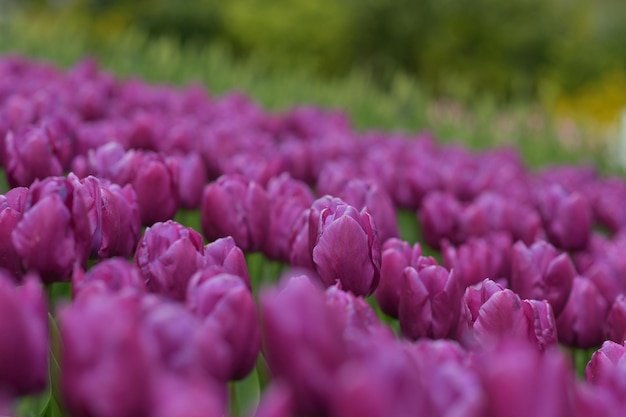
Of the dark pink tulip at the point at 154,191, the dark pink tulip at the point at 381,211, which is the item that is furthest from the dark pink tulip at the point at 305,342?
the dark pink tulip at the point at 381,211

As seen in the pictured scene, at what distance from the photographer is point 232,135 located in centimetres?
285

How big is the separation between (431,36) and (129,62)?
1053 cm

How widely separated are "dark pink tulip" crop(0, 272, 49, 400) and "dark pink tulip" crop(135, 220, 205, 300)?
0.98ft

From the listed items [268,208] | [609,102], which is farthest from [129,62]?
[609,102]

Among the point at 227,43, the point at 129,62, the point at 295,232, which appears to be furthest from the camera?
the point at 227,43

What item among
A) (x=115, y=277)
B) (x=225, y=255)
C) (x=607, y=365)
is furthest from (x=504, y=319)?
(x=115, y=277)

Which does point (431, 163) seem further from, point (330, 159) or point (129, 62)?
point (129, 62)

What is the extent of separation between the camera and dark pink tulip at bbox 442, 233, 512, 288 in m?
1.64

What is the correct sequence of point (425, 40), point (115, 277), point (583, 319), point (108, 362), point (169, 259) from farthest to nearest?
point (425, 40) → point (583, 319) → point (169, 259) → point (115, 277) → point (108, 362)

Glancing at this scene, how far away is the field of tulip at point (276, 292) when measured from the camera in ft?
2.38

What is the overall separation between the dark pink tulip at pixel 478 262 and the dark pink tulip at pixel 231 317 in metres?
0.73

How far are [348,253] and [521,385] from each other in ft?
1.83

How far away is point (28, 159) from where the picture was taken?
1.77m

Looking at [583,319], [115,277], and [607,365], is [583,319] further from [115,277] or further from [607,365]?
[115,277]
